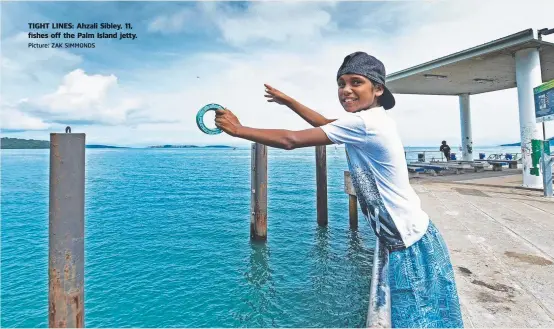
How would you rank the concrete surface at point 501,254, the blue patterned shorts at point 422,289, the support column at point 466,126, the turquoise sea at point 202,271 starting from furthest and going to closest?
the support column at point 466,126
the turquoise sea at point 202,271
the concrete surface at point 501,254
the blue patterned shorts at point 422,289

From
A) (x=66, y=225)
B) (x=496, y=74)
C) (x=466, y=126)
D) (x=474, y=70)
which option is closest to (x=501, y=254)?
(x=66, y=225)

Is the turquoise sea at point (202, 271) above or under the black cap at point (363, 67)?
under

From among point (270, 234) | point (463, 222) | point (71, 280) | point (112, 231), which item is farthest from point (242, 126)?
point (112, 231)

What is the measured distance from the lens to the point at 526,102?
10961 millimetres

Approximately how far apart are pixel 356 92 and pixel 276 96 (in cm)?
69

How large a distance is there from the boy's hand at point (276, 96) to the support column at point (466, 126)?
2296cm

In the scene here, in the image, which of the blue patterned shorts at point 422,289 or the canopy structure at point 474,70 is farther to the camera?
the canopy structure at point 474,70

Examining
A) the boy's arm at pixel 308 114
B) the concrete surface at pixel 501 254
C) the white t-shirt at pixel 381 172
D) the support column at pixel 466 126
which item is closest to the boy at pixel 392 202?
the white t-shirt at pixel 381 172

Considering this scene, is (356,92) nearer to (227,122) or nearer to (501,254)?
(227,122)

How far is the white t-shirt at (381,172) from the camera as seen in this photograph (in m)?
1.59

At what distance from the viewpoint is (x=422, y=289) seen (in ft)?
5.74

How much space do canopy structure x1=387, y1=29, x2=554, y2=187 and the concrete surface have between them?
10.6 feet

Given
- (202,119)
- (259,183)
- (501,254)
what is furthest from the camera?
(259,183)

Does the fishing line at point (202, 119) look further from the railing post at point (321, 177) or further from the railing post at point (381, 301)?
the railing post at point (321, 177)
